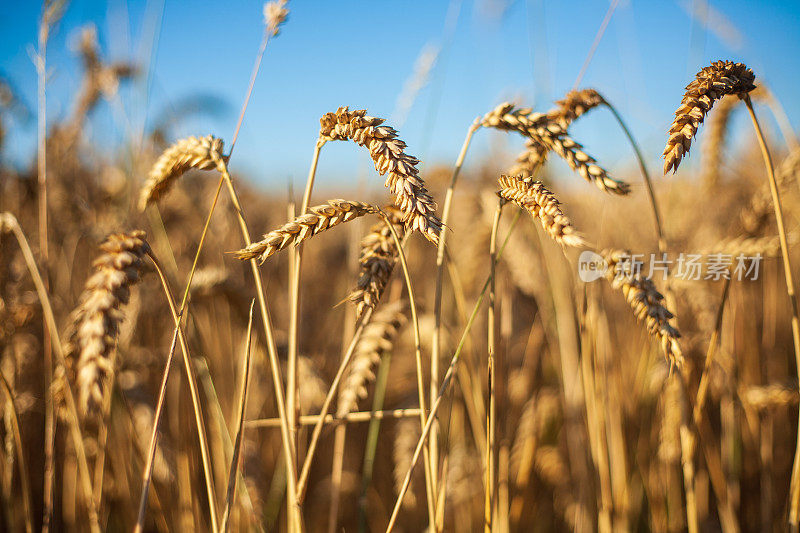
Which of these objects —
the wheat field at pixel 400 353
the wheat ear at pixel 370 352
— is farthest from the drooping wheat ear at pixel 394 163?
the wheat ear at pixel 370 352

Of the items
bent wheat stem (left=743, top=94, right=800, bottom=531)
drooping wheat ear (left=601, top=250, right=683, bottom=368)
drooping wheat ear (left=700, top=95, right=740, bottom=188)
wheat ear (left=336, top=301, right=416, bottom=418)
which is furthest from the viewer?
drooping wheat ear (left=700, top=95, right=740, bottom=188)

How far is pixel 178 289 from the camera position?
141 cm

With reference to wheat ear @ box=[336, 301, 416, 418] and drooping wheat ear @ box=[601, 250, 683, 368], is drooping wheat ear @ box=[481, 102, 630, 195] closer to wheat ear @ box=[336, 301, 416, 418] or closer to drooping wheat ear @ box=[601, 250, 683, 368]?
drooping wheat ear @ box=[601, 250, 683, 368]

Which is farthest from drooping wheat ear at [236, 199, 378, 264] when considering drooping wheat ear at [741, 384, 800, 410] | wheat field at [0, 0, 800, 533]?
drooping wheat ear at [741, 384, 800, 410]

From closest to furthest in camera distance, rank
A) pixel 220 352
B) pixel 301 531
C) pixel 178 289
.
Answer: pixel 301 531 → pixel 178 289 → pixel 220 352

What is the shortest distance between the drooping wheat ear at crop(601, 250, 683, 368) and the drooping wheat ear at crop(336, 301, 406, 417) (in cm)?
43

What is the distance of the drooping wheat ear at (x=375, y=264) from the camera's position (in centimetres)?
69

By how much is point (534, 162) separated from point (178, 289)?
1072mm

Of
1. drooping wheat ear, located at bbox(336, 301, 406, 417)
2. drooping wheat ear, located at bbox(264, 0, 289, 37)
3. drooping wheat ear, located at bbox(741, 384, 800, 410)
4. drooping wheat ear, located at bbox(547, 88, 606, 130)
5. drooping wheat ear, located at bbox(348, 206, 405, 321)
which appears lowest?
drooping wheat ear, located at bbox(741, 384, 800, 410)

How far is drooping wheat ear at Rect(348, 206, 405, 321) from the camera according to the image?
2.26 ft

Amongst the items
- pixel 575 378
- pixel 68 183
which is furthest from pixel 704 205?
pixel 68 183

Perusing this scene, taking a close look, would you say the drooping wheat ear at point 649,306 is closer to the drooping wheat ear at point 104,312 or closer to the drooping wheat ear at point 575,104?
the drooping wheat ear at point 575,104

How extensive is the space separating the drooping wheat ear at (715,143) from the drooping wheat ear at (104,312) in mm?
1540

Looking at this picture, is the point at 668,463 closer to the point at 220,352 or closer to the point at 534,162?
the point at 534,162
